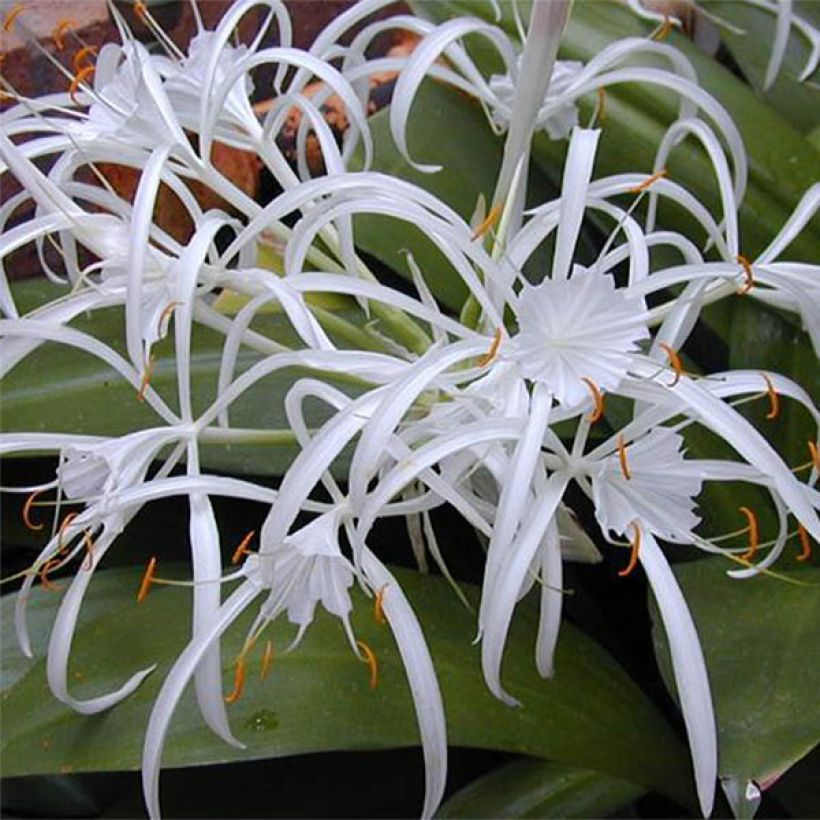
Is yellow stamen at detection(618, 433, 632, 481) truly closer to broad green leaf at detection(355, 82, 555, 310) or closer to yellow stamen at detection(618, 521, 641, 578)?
yellow stamen at detection(618, 521, 641, 578)

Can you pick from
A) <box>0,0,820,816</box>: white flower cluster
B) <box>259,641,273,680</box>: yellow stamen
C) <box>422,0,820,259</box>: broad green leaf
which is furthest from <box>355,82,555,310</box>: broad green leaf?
<box>259,641,273,680</box>: yellow stamen

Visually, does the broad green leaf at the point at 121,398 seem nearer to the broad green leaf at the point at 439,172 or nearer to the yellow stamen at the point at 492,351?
the broad green leaf at the point at 439,172

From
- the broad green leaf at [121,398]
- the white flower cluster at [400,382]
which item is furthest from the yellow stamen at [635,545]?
the broad green leaf at [121,398]

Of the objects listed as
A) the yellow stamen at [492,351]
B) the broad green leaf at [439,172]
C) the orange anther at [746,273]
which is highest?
the orange anther at [746,273]

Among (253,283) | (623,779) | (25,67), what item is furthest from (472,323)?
(25,67)

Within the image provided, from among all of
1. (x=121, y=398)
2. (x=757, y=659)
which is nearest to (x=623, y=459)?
(x=757, y=659)

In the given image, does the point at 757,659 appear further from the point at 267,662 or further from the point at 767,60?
the point at 767,60
